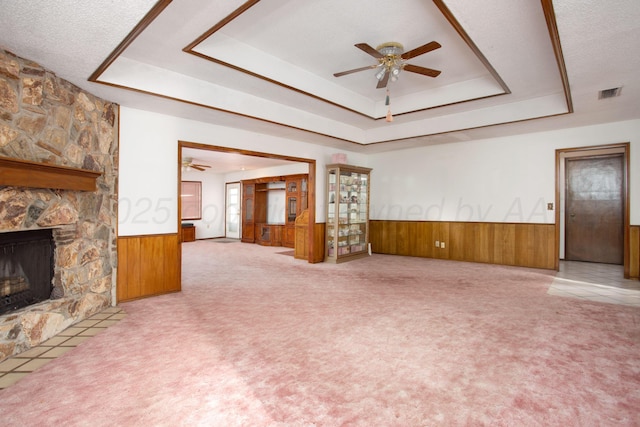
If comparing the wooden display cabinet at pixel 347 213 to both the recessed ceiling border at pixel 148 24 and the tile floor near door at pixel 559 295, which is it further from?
the tile floor near door at pixel 559 295

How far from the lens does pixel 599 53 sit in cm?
289

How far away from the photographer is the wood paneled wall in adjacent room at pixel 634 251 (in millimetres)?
5121

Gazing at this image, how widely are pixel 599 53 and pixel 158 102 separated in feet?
15.2

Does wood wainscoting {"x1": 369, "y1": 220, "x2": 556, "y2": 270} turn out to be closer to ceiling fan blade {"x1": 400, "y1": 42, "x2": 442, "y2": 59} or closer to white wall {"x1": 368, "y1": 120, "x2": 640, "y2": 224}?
white wall {"x1": 368, "y1": 120, "x2": 640, "y2": 224}

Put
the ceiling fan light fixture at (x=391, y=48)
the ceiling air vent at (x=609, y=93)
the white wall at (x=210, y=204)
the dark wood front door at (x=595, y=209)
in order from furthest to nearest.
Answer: the white wall at (x=210, y=204), the dark wood front door at (x=595, y=209), the ceiling air vent at (x=609, y=93), the ceiling fan light fixture at (x=391, y=48)

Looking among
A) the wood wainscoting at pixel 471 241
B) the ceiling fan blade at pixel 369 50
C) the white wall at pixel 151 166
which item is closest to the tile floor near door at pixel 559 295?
the wood wainscoting at pixel 471 241

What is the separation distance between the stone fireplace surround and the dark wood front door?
347 inches

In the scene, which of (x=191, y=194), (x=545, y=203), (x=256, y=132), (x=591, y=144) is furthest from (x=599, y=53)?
(x=191, y=194)

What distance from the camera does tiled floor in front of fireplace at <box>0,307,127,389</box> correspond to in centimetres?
230

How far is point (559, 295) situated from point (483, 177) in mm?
3002

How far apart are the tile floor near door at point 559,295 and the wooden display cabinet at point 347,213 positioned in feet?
12.2

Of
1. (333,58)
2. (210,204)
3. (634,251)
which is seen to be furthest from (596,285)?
(210,204)

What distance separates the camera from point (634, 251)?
5145mm

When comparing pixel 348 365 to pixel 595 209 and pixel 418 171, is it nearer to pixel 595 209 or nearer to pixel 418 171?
pixel 418 171
